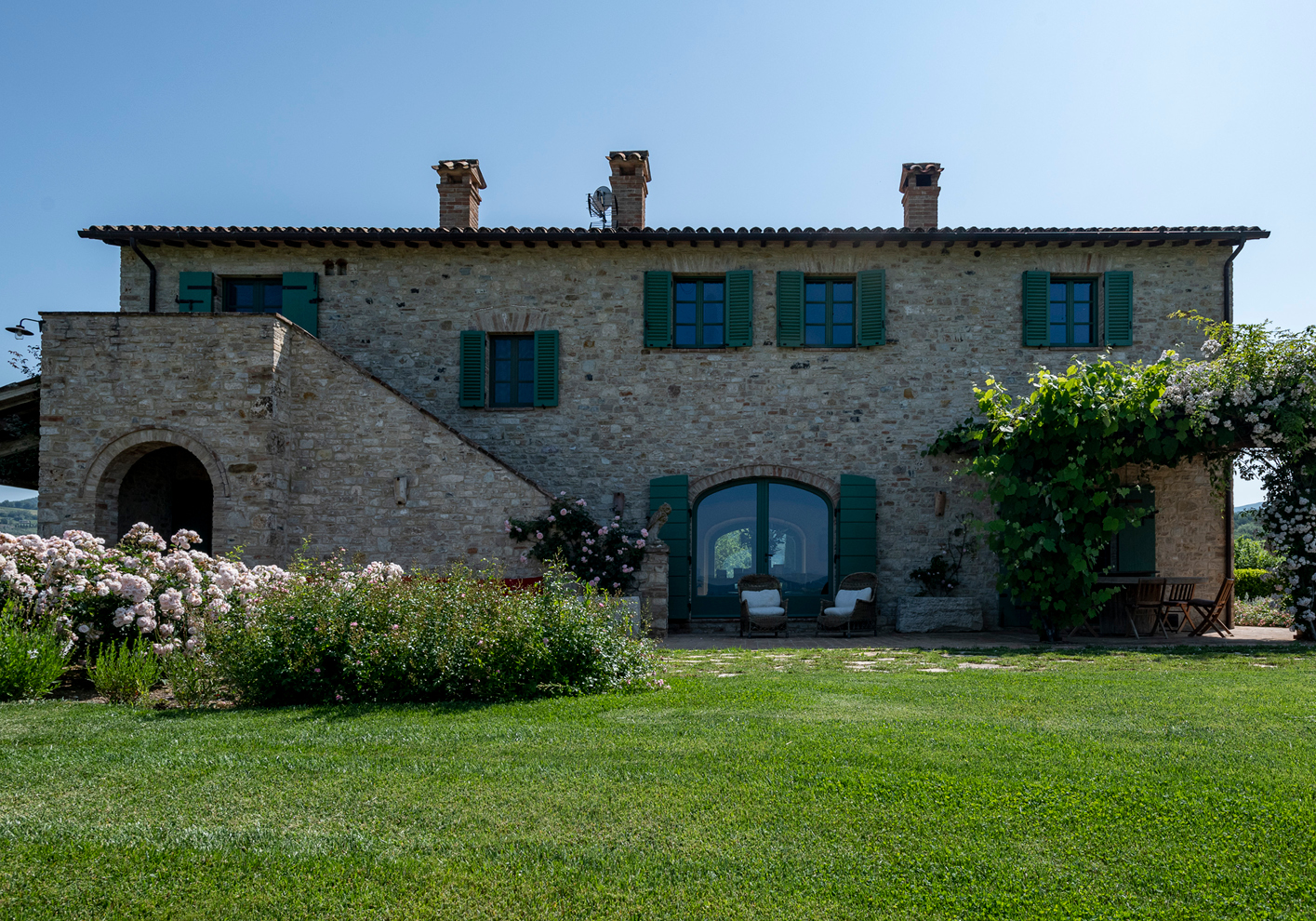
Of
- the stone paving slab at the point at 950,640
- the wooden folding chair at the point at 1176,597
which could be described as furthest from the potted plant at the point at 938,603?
the wooden folding chair at the point at 1176,597

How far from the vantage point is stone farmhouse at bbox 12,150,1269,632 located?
12.1 meters

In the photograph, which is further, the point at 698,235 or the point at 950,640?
the point at 698,235

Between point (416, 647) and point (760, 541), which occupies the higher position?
point (760, 541)

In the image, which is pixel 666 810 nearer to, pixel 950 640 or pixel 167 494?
pixel 950 640

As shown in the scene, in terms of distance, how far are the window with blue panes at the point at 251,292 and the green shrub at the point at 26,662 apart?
24.5 feet

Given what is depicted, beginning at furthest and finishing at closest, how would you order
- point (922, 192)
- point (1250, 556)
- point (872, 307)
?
point (1250, 556), point (922, 192), point (872, 307)

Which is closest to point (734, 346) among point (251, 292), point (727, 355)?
point (727, 355)

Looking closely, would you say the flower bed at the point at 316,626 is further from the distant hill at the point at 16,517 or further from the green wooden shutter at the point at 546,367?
the distant hill at the point at 16,517

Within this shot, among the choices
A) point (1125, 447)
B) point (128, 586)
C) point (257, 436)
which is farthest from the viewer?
point (257, 436)

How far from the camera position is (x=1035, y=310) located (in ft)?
40.4

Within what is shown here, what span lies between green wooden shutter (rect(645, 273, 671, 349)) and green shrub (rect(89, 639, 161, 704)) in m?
7.80

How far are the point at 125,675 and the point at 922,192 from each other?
38.8 feet

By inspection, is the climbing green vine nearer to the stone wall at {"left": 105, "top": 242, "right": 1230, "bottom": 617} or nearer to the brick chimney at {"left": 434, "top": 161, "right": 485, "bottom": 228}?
the stone wall at {"left": 105, "top": 242, "right": 1230, "bottom": 617}

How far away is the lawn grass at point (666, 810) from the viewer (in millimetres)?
2762
